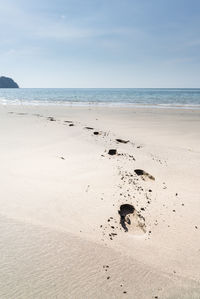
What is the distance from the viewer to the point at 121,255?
7.02ft

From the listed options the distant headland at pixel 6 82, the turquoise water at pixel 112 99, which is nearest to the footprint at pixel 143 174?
the turquoise water at pixel 112 99

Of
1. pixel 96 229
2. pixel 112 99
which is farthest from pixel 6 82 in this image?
pixel 96 229

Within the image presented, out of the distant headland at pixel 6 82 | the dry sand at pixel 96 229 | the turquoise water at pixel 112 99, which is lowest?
the dry sand at pixel 96 229

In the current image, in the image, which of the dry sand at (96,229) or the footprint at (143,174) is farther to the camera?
the footprint at (143,174)

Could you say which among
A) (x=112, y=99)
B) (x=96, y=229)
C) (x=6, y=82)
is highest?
(x=6, y=82)

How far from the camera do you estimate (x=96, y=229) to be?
8.30 ft

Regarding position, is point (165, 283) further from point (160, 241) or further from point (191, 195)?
point (191, 195)

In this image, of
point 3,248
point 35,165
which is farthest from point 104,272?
point 35,165

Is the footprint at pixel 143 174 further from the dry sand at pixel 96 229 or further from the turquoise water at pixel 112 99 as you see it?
the turquoise water at pixel 112 99

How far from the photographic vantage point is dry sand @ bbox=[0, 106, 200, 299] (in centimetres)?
180

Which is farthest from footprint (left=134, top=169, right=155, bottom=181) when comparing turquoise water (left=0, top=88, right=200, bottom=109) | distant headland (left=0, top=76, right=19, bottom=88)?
distant headland (left=0, top=76, right=19, bottom=88)

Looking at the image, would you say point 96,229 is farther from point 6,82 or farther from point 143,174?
point 6,82

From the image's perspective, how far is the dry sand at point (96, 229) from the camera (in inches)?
70.9

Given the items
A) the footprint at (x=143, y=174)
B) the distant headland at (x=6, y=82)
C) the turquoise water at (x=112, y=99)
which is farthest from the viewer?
the distant headland at (x=6, y=82)
